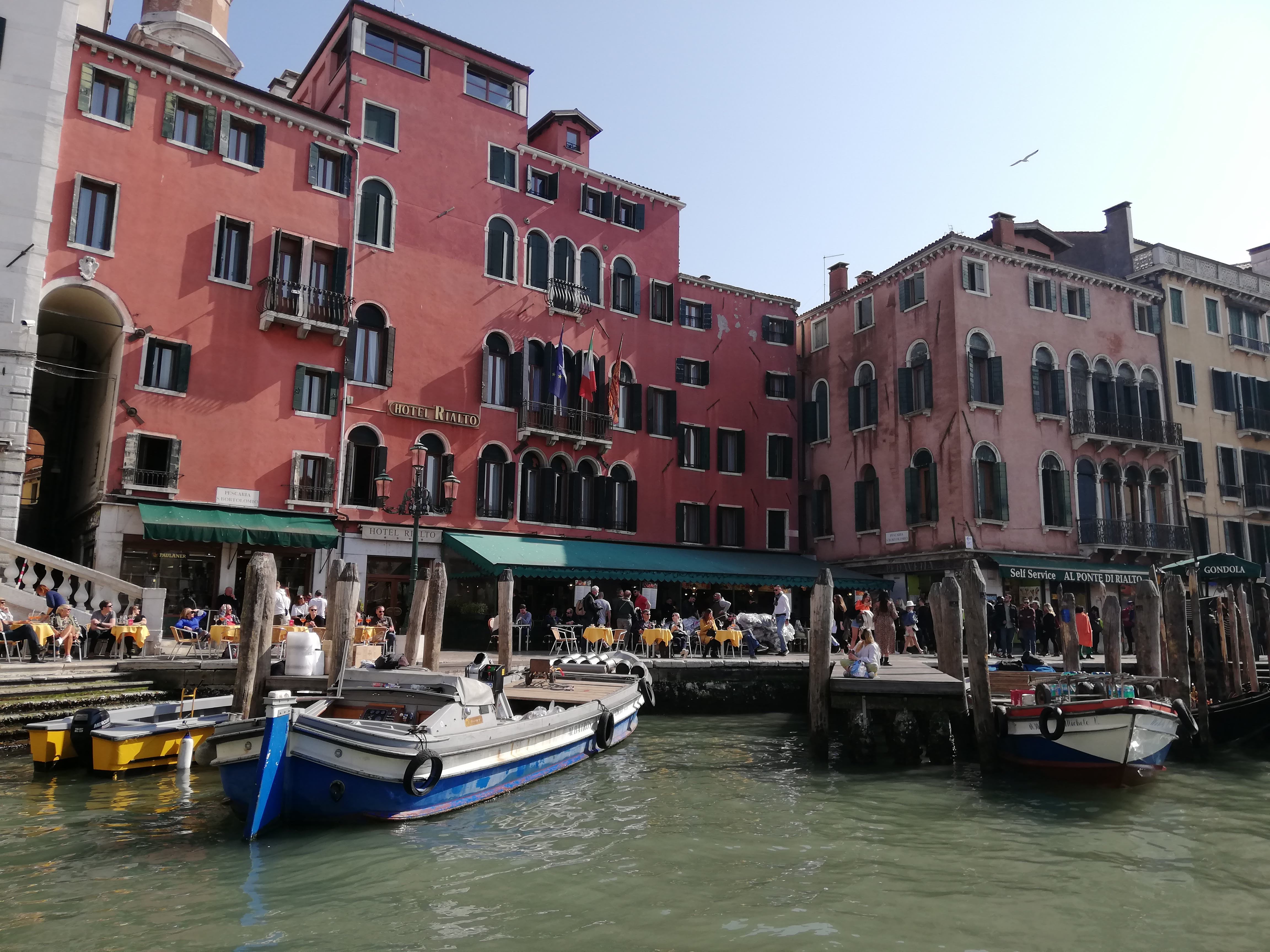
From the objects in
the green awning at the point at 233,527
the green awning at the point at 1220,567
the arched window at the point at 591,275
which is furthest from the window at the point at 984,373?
the green awning at the point at 233,527

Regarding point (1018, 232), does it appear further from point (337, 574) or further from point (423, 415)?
point (337, 574)

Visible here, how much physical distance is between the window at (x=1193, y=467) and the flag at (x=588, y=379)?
64.3 ft

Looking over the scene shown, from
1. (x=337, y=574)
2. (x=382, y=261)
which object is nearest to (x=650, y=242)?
(x=382, y=261)

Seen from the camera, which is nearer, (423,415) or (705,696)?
(705,696)

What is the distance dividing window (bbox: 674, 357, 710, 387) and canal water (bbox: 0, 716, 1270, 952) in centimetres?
1867

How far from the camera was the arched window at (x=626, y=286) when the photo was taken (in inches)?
1139

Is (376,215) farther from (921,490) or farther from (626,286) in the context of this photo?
(921,490)

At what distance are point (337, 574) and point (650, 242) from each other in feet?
61.3

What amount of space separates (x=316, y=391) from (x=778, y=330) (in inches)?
638

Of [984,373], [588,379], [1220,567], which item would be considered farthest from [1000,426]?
[588,379]

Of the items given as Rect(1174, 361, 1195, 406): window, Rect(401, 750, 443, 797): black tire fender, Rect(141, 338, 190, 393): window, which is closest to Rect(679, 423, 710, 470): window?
Rect(141, 338, 190, 393): window

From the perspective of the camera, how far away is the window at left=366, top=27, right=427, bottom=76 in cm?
2491

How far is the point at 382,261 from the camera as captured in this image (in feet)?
80.0

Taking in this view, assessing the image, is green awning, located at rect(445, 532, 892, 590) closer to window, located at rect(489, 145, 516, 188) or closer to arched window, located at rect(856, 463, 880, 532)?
arched window, located at rect(856, 463, 880, 532)
